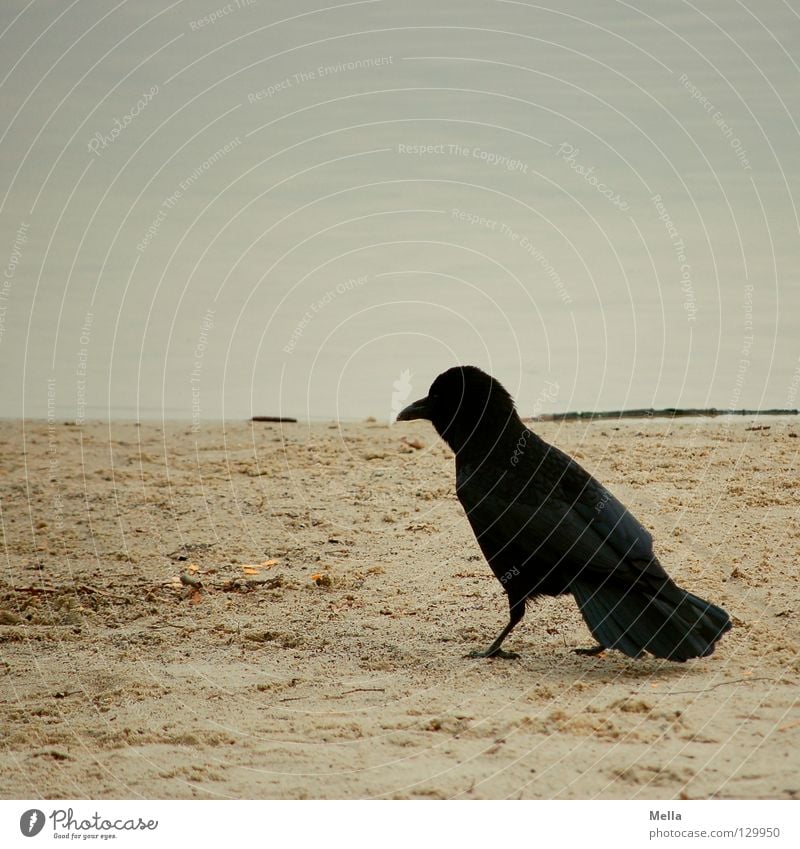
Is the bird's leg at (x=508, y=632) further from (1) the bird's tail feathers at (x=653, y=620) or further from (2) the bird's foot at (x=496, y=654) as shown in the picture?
(1) the bird's tail feathers at (x=653, y=620)

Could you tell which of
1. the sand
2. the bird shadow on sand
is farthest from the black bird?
the sand

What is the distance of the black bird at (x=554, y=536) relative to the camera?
604cm

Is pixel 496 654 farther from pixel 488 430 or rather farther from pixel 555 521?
pixel 488 430

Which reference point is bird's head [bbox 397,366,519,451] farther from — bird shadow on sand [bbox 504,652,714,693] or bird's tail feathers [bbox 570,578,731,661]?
bird shadow on sand [bbox 504,652,714,693]

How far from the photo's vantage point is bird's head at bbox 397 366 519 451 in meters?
6.83

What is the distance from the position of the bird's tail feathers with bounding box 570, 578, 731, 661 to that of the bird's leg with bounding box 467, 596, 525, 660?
47 centimetres

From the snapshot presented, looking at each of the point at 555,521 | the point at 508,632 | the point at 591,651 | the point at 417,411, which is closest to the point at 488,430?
the point at 417,411

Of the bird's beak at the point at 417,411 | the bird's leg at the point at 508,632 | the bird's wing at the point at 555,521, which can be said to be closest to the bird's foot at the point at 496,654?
the bird's leg at the point at 508,632

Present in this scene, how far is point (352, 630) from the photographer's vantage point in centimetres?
733

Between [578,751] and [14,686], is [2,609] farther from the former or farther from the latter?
[578,751]

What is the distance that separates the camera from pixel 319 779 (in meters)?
5.07

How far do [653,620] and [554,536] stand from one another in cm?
71

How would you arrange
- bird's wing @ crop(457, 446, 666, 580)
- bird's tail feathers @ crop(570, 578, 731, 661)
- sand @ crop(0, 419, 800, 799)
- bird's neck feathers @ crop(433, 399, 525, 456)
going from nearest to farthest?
sand @ crop(0, 419, 800, 799) → bird's tail feathers @ crop(570, 578, 731, 661) → bird's wing @ crop(457, 446, 666, 580) → bird's neck feathers @ crop(433, 399, 525, 456)

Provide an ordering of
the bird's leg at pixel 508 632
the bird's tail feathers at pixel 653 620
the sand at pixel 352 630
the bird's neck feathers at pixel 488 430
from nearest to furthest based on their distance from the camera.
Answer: the sand at pixel 352 630 < the bird's tail feathers at pixel 653 620 < the bird's leg at pixel 508 632 < the bird's neck feathers at pixel 488 430
